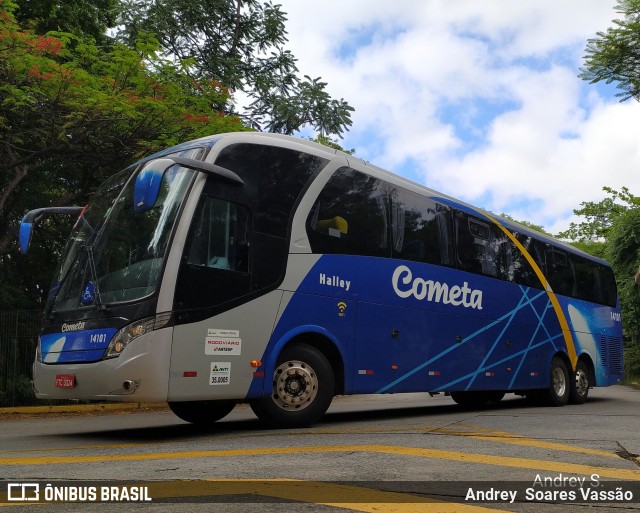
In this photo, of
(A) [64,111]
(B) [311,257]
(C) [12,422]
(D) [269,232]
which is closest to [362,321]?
(B) [311,257]

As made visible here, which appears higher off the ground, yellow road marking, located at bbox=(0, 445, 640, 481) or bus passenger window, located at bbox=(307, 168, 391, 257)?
bus passenger window, located at bbox=(307, 168, 391, 257)

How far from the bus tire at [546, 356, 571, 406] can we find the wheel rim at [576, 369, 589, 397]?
47 centimetres

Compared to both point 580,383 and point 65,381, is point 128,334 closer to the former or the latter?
point 65,381

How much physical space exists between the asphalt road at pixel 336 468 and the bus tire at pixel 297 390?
0.22m

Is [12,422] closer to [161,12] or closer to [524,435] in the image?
[524,435]

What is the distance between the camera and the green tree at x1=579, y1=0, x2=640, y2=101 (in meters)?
22.0

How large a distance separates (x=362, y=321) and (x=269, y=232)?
6.61 ft

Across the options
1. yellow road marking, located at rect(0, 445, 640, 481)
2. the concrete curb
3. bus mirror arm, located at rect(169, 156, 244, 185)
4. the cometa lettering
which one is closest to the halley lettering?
the cometa lettering

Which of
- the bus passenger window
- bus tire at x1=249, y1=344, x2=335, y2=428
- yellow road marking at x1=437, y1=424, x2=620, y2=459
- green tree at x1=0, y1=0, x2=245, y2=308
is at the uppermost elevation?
green tree at x1=0, y1=0, x2=245, y2=308

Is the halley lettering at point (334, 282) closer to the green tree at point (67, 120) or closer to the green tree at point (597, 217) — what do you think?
the green tree at point (67, 120)

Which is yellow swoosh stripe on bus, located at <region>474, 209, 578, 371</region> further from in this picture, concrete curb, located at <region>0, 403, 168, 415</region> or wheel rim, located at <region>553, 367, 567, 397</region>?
concrete curb, located at <region>0, 403, 168, 415</region>

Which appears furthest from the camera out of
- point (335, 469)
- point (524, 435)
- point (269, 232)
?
Result: point (269, 232)

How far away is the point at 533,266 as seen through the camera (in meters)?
14.5

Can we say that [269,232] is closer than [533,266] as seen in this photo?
Yes
